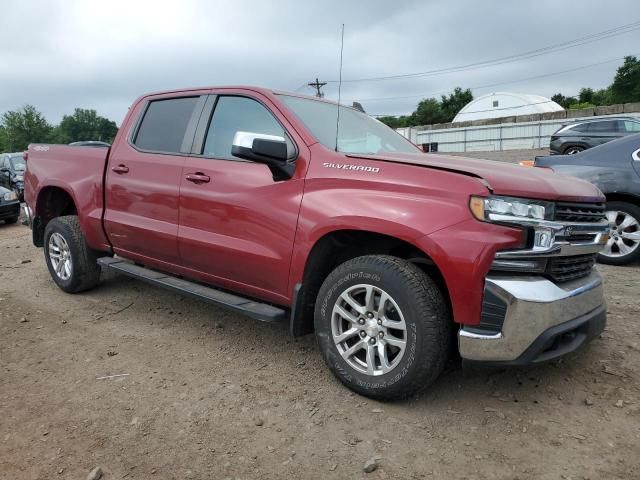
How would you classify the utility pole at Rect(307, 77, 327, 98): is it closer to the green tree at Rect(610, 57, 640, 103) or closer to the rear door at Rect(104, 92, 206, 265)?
the rear door at Rect(104, 92, 206, 265)

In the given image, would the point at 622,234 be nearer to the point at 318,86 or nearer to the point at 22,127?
the point at 318,86

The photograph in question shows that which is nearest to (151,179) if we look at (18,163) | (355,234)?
(355,234)

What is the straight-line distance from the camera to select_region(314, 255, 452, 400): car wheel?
2.72 meters

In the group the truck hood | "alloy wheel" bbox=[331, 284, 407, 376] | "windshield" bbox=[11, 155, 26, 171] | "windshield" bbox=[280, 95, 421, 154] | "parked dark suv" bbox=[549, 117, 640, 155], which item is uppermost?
"parked dark suv" bbox=[549, 117, 640, 155]

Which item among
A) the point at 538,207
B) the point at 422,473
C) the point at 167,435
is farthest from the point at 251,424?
the point at 538,207

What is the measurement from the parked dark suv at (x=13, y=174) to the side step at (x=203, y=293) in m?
12.7

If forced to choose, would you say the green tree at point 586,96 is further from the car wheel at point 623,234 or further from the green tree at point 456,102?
the car wheel at point 623,234

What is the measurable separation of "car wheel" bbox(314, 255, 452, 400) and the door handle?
1244 millimetres

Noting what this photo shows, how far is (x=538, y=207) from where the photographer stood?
104 inches

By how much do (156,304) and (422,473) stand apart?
325 centimetres

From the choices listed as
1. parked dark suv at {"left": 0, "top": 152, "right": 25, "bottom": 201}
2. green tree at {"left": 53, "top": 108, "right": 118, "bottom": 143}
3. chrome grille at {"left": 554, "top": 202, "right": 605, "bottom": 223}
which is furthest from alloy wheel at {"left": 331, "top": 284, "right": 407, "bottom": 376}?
green tree at {"left": 53, "top": 108, "right": 118, "bottom": 143}

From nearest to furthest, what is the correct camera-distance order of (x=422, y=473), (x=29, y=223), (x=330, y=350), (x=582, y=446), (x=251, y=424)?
(x=422, y=473) → (x=582, y=446) → (x=251, y=424) → (x=330, y=350) → (x=29, y=223)

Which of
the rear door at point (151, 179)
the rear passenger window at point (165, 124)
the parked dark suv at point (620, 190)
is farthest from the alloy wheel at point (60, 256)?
the parked dark suv at point (620, 190)

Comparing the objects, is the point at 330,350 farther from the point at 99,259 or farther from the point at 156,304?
the point at 99,259
